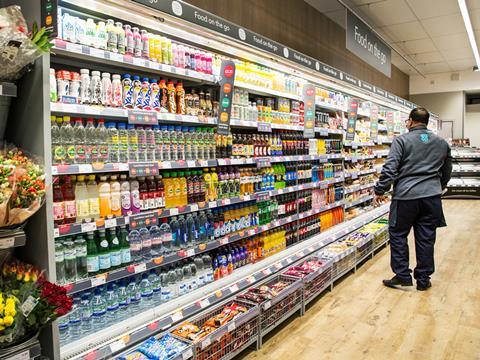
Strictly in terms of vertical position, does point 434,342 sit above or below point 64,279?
below

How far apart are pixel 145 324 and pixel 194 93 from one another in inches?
73.0

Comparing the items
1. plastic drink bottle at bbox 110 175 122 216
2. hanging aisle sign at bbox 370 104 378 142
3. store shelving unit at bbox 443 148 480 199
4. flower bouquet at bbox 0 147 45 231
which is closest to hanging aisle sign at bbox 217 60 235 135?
plastic drink bottle at bbox 110 175 122 216

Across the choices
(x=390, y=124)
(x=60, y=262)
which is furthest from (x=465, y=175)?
(x=60, y=262)

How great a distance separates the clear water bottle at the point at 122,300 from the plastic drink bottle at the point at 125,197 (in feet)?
1.80

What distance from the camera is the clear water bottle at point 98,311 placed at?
2.68 metres

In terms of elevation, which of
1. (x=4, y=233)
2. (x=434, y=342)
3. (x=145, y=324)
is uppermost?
(x=4, y=233)

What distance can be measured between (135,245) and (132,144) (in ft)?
2.38

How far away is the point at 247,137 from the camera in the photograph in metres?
4.06

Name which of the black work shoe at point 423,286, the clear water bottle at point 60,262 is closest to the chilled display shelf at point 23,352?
the clear water bottle at point 60,262

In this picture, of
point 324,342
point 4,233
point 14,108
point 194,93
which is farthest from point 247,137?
point 4,233

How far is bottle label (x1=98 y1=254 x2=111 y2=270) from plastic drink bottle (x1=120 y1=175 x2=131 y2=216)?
314 mm

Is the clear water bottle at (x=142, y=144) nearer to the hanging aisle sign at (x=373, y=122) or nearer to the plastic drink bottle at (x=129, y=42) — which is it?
the plastic drink bottle at (x=129, y=42)

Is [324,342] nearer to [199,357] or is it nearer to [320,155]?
[199,357]

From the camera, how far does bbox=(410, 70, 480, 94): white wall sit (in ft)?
46.9
